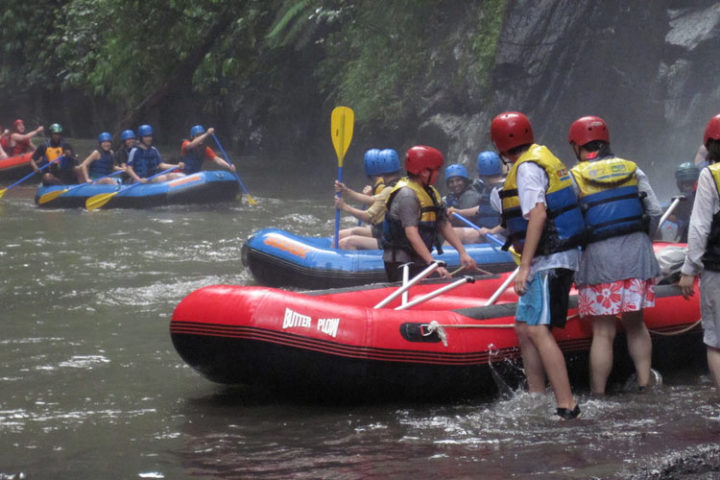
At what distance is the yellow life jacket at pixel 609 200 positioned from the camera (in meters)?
5.12

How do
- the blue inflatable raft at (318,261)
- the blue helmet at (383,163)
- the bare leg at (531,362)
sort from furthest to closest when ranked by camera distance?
1. the blue inflatable raft at (318,261)
2. the blue helmet at (383,163)
3. the bare leg at (531,362)

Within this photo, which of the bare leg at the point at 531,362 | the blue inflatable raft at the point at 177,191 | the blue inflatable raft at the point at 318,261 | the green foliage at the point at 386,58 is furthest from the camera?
the green foliage at the point at 386,58

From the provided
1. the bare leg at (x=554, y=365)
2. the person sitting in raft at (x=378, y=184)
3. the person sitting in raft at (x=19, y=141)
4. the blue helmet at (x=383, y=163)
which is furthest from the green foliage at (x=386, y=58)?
the bare leg at (x=554, y=365)

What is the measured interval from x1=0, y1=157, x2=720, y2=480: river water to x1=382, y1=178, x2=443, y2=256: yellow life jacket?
1.31m

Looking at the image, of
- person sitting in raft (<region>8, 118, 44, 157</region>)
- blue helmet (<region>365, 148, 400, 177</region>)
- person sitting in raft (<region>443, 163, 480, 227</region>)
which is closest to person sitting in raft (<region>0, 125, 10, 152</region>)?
person sitting in raft (<region>8, 118, 44, 157</region>)

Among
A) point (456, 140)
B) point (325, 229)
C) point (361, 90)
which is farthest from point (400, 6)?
point (325, 229)

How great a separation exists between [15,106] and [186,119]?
333 inches

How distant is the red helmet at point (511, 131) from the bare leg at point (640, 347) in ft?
3.79

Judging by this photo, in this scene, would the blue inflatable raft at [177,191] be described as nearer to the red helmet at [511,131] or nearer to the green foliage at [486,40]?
the green foliage at [486,40]

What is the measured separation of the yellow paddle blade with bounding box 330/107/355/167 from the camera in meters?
8.99

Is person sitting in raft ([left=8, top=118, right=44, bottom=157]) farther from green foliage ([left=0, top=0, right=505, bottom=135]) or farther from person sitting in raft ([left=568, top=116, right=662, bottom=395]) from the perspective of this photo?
person sitting in raft ([left=568, top=116, right=662, bottom=395])

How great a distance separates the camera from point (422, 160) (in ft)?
20.2

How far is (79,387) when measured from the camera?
5883mm

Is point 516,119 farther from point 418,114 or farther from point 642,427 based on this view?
A: point 418,114
